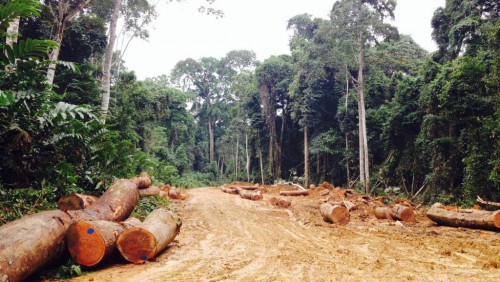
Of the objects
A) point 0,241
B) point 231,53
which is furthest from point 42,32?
point 231,53

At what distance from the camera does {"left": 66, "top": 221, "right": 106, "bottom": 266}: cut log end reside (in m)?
3.55

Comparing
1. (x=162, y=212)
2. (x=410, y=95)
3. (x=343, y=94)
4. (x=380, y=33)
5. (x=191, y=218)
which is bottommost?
(x=191, y=218)

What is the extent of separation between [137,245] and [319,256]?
8.74ft

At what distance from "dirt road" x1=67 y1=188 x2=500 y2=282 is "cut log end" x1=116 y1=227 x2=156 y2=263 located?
14cm

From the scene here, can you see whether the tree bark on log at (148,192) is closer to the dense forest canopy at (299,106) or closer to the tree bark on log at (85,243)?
the dense forest canopy at (299,106)

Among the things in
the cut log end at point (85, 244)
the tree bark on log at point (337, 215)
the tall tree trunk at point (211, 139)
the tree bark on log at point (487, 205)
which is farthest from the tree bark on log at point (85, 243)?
the tall tree trunk at point (211, 139)

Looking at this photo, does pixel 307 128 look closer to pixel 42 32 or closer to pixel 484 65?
pixel 484 65

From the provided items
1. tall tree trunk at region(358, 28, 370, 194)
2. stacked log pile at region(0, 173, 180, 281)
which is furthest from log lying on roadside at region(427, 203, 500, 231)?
tall tree trunk at region(358, 28, 370, 194)

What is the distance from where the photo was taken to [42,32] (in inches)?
510

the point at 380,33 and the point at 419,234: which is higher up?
the point at 380,33

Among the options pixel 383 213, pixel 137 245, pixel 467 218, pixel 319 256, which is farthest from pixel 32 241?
pixel 383 213

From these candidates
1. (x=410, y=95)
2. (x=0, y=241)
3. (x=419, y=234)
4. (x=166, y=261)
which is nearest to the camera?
Result: (x=0, y=241)

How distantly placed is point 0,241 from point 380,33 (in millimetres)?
19245

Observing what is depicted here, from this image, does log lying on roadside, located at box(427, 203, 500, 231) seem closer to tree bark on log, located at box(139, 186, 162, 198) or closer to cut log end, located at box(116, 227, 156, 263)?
cut log end, located at box(116, 227, 156, 263)
